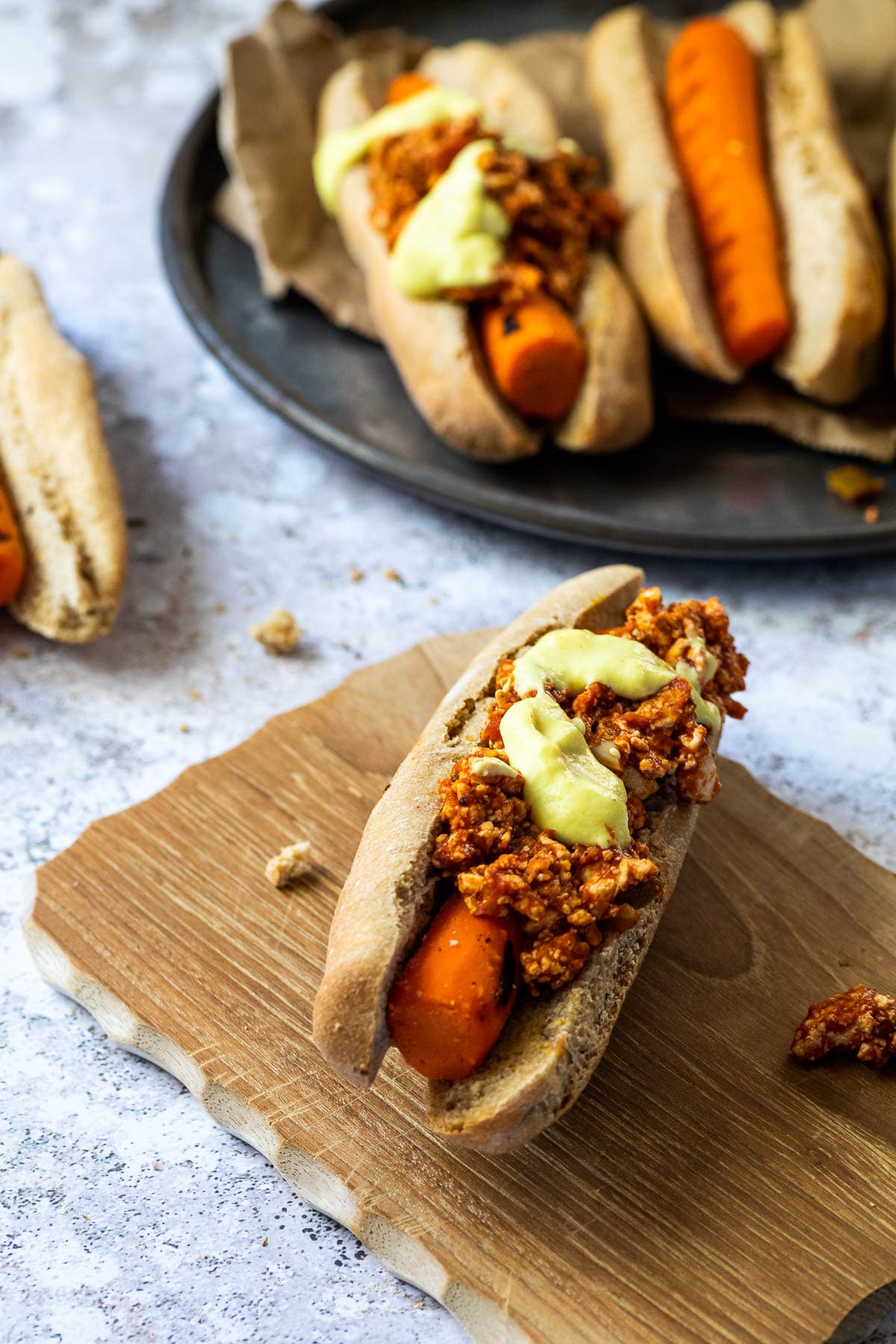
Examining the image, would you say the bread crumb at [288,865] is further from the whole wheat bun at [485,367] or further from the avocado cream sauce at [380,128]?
the avocado cream sauce at [380,128]

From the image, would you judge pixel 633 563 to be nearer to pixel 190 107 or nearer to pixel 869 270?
pixel 869 270

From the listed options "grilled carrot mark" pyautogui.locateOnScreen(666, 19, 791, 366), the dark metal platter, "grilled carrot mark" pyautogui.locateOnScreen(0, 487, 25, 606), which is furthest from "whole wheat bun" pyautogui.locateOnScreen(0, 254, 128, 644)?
"grilled carrot mark" pyautogui.locateOnScreen(666, 19, 791, 366)

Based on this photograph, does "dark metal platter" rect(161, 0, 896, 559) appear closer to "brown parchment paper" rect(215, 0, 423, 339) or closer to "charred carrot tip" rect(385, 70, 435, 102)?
"brown parchment paper" rect(215, 0, 423, 339)

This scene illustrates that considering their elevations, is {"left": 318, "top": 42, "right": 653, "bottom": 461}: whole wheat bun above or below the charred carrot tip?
below

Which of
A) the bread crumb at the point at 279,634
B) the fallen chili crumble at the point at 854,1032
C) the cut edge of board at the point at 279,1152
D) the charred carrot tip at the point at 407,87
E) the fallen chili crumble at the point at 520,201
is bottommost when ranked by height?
the fallen chili crumble at the point at 854,1032

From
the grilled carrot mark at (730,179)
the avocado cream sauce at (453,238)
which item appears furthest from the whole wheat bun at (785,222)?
the avocado cream sauce at (453,238)

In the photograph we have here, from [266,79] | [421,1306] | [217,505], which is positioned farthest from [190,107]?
[421,1306]

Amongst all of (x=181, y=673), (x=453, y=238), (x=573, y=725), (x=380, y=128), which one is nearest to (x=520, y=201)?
(x=453, y=238)
